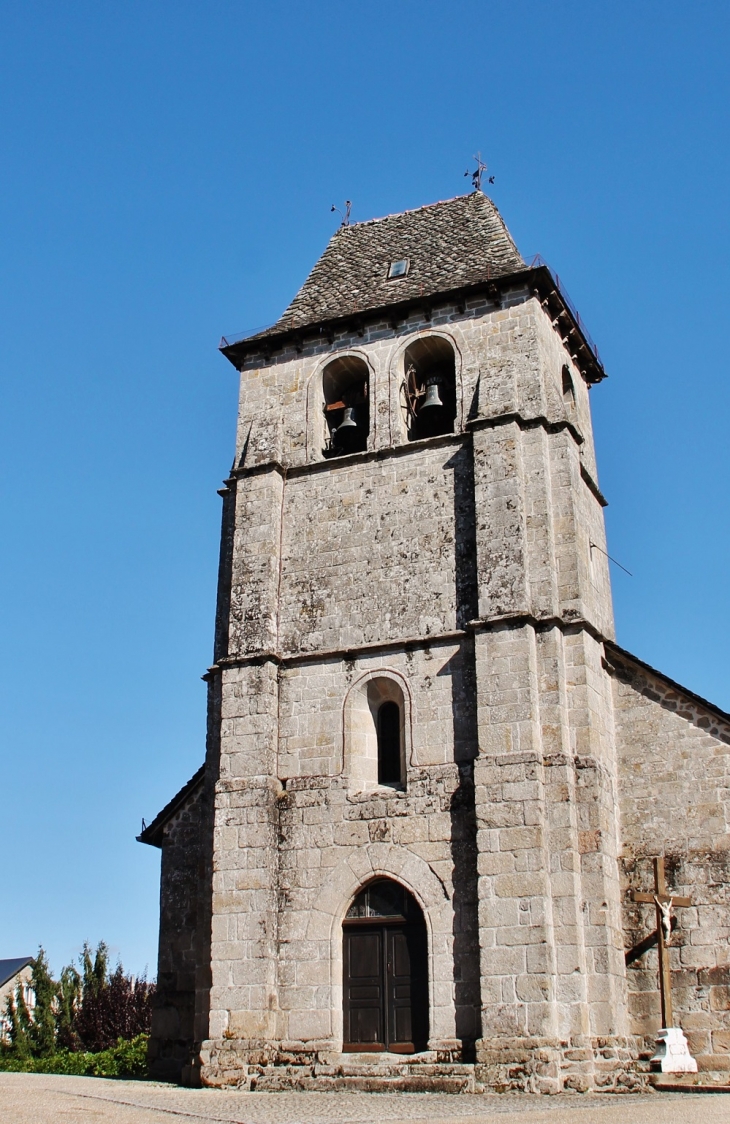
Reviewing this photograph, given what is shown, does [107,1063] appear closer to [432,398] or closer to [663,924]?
[663,924]

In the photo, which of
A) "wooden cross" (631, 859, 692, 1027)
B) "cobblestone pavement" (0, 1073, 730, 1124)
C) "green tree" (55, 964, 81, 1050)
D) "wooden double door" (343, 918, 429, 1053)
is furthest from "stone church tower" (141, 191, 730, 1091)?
"green tree" (55, 964, 81, 1050)

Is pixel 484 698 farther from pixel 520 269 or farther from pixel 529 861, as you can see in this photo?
pixel 520 269

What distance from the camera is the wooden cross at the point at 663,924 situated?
45.7ft

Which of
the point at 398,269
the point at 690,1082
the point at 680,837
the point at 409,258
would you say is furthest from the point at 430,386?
the point at 690,1082

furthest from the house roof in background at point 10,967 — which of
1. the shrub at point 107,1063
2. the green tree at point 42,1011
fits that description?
the shrub at point 107,1063

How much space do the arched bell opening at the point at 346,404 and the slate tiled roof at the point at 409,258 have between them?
90 centimetres

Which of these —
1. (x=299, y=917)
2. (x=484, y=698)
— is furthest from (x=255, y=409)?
(x=299, y=917)

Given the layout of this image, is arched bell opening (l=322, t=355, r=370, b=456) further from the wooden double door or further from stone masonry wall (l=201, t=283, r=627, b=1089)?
the wooden double door

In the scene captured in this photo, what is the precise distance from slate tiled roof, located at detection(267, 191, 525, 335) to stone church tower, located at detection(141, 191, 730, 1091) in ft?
0.82

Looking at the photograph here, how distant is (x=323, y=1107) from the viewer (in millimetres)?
Answer: 11727

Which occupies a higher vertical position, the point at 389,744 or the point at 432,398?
the point at 432,398

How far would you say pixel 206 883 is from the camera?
16344 millimetres

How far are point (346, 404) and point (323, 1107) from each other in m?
11.0

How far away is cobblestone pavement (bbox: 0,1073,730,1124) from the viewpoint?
10.2m
